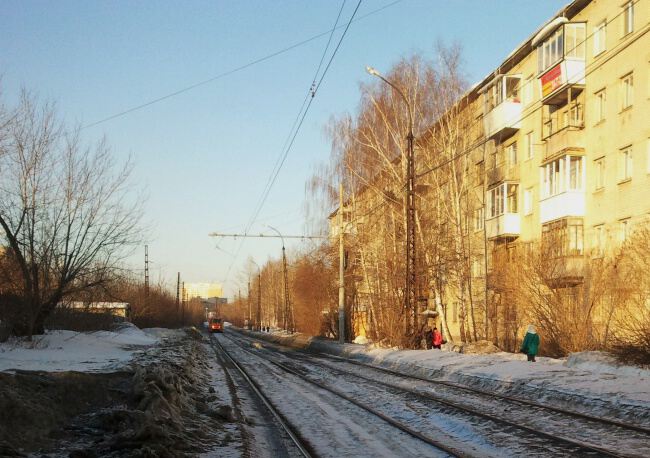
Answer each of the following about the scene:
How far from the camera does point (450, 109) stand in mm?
33000

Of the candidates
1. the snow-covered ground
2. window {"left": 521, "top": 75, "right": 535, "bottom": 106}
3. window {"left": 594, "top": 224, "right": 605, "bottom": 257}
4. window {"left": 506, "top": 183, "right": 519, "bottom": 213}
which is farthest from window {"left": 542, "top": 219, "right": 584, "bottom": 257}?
window {"left": 521, "top": 75, "right": 535, "bottom": 106}

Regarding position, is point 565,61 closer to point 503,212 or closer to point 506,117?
point 506,117

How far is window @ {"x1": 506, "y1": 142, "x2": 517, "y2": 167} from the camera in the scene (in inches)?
1438

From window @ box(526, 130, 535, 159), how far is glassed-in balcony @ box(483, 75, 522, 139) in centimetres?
94

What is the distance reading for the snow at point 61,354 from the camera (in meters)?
12.6

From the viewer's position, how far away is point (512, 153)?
1453 inches

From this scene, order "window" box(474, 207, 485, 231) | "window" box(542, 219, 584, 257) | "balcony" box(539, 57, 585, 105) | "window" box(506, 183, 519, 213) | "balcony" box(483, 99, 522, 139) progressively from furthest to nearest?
1. "window" box(474, 207, 485, 231)
2. "window" box(506, 183, 519, 213)
3. "balcony" box(483, 99, 522, 139)
4. "balcony" box(539, 57, 585, 105)
5. "window" box(542, 219, 584, 257)

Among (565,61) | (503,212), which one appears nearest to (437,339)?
(503,212)

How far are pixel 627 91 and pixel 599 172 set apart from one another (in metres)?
3.71

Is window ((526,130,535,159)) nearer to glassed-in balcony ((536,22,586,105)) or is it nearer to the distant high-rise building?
glassed-in balcony ((536,22,586,105))

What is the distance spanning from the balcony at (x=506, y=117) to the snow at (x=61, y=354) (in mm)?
23187

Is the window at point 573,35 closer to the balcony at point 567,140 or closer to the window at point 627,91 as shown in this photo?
the balcony at point 567,140

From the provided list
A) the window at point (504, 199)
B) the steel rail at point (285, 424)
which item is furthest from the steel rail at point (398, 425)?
the window at point (504, 199)

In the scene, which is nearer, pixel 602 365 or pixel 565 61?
pixel 602 365
